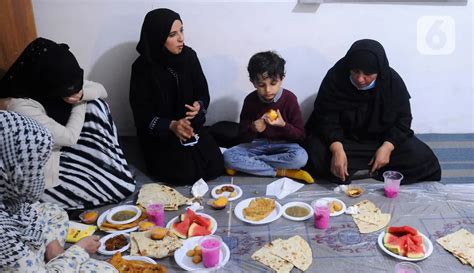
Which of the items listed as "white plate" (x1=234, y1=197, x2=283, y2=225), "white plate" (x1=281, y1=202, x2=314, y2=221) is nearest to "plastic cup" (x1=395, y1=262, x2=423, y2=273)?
"white plate" (x1=281, y1=202, x2=314, y2=221)

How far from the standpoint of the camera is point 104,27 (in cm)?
294

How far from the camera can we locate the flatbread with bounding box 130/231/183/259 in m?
1.95

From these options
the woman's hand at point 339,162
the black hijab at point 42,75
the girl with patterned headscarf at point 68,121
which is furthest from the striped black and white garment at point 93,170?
the woman's hand at point 339,162

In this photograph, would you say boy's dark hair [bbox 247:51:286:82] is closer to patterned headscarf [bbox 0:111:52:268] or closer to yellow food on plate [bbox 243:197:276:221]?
yellow food on plate [bbox 243:197:276:221]

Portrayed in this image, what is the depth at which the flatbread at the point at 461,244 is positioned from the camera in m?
1.90

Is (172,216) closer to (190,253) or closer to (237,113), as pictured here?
(190,253)

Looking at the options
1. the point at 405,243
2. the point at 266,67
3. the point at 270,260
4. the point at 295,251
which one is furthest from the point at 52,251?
the point at 405,243

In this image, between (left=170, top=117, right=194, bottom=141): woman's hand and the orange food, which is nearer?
the orange food

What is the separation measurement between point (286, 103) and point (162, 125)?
2.47 feet

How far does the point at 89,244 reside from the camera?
1890 millimetres

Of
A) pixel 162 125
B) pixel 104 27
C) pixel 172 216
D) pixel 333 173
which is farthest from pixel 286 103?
pixel 104 27

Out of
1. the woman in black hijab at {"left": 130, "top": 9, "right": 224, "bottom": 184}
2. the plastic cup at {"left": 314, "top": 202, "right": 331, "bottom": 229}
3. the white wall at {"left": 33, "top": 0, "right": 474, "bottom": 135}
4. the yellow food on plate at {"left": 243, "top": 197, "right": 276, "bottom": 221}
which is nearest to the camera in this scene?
the plastic cup at {"left": 314, "top": 202, "right": 331, "bottom": 229}

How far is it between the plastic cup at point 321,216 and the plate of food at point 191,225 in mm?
494

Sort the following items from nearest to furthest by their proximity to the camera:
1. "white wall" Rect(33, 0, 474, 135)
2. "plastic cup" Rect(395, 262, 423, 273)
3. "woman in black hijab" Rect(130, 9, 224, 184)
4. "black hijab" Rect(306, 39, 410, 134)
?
1. "plastic cup" Rect(395, 262, 423, 273)
2. "black hijab" Rect(306, 39, 410, 134)
3. "woman in black hijab" Rect(130, 9, 224, 184)
4. "white wall" Rect(33, 0, 474, 135)
